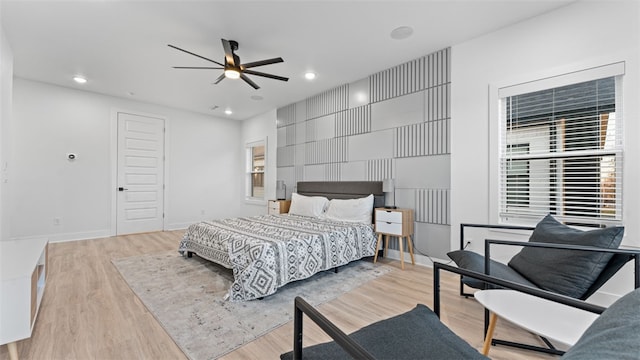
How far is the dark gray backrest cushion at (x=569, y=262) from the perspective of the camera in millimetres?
1767

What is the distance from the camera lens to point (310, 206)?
460cm

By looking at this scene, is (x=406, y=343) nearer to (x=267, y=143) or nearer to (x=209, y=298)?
(x=209, y=298)

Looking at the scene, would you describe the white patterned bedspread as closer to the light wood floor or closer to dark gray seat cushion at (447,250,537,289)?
the light wood floor

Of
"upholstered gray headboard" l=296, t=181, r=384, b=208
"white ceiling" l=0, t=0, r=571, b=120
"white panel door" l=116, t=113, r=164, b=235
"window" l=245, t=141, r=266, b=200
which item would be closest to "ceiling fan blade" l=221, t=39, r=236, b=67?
"white ceiling" l=0, t=0, r=571, b=120

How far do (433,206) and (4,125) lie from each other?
5.26 meters

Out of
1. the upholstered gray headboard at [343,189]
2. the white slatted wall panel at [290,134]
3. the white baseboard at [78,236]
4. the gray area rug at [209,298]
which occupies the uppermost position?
the white slatted wall panel at [290,134]

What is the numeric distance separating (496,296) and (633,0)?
2876 millimetres

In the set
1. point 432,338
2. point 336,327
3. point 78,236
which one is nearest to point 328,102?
point 432,338

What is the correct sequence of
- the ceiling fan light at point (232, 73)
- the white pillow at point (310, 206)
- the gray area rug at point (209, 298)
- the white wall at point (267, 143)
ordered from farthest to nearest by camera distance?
the white wall at point (267, 143), the white pillow at point (310, 206), the ceiling fan light at point (232, 73), the gray area rug at point (209, 298)

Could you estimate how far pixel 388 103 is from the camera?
13.4 ft

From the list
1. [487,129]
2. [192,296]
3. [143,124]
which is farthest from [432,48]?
[143,124]

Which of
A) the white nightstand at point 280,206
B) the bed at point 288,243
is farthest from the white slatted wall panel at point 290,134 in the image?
the bed at point 288,243

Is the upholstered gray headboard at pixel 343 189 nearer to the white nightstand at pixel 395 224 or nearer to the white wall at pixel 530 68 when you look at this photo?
the white nightstand at pixel 395 224

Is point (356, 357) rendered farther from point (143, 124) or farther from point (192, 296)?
point (143, 124)
